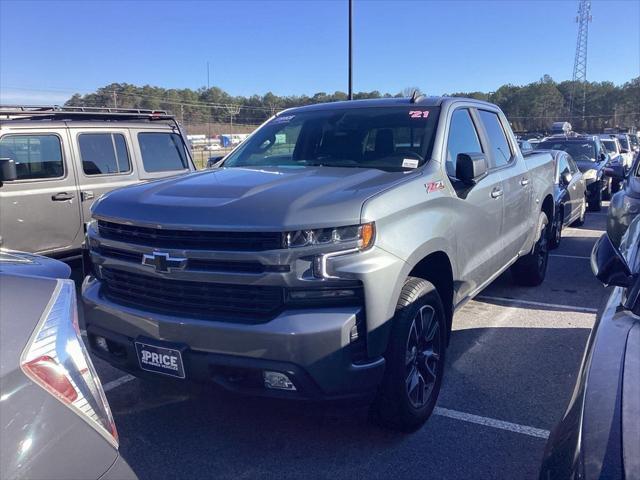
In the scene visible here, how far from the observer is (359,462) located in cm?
318

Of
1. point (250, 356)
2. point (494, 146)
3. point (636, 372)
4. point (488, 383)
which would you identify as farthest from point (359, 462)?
point (494, 146)

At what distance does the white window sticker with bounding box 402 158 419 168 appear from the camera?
151 inches

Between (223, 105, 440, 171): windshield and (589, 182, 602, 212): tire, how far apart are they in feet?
36.6

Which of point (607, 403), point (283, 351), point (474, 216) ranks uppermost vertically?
point (474, 216)

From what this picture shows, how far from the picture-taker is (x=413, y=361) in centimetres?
337

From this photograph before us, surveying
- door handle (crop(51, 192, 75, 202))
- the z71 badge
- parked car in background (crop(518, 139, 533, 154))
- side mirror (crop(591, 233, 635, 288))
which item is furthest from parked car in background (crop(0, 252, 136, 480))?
parked car in background (crop(518, 139, 533, 154))

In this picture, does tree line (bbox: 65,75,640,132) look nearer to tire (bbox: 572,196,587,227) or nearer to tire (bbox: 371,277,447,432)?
tire (bbox: 572,196,587,227)

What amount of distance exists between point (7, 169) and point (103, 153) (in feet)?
4.55

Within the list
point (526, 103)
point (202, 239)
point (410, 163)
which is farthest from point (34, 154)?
point (526, 103)

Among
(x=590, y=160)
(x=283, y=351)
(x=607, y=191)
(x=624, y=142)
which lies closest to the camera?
(x=283, y=351)

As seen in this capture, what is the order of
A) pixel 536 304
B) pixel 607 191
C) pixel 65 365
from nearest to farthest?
pixel 65 365, pixel 536 304, pixel 607 191

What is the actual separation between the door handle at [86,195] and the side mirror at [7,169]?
2.81 feet

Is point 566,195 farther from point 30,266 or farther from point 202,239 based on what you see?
point 30,266

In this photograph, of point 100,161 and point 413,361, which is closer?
point 413,361
